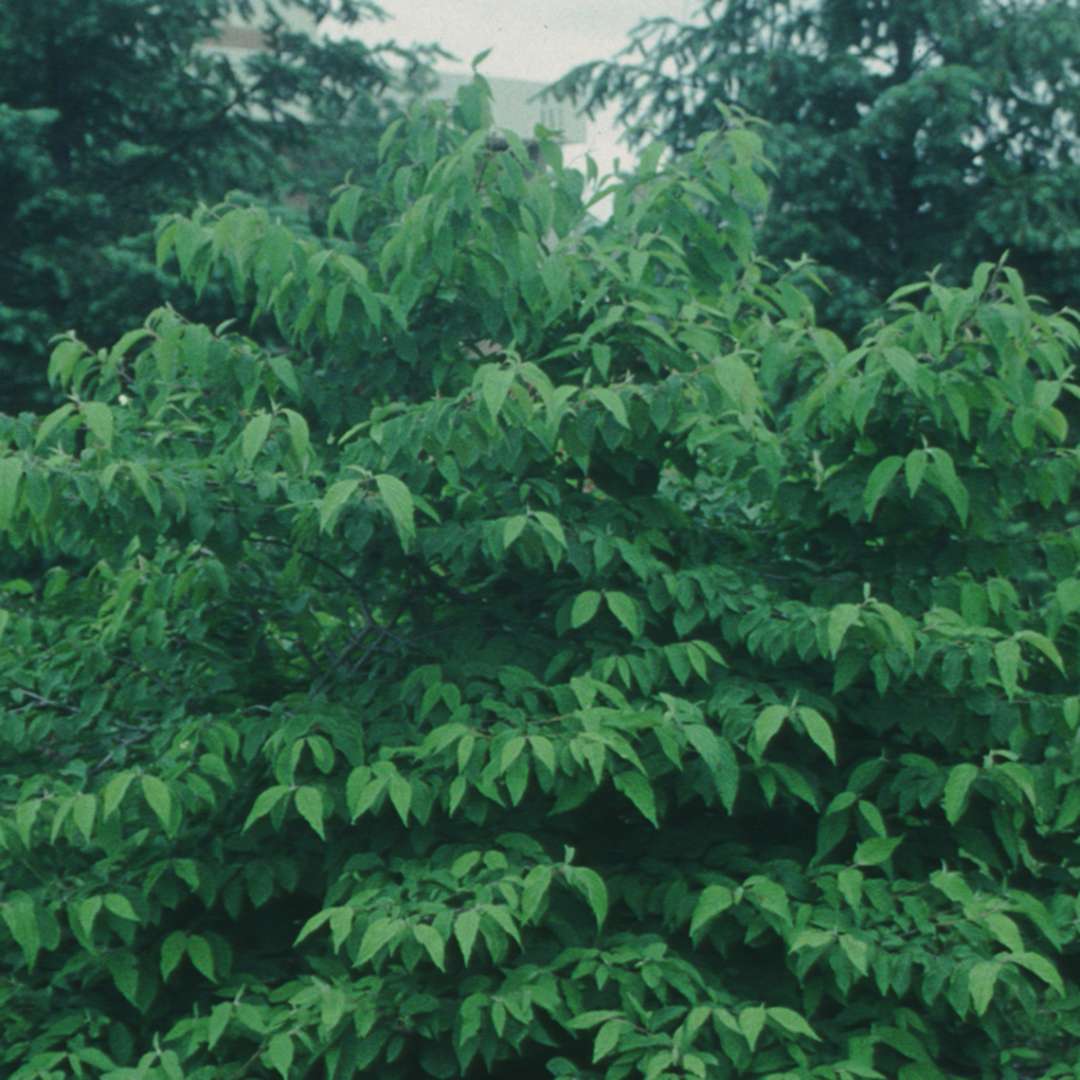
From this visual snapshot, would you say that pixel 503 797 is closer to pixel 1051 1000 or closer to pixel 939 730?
pixel 939 730

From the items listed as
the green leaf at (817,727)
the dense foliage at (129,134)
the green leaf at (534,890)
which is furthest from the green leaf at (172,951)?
the dense foliage at (129,134)

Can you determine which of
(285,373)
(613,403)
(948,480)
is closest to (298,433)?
(285,373)

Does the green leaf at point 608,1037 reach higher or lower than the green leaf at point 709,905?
lower

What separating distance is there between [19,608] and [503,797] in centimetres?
181

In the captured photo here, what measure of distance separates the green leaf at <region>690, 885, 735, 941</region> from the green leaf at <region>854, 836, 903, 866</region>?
292 millimetres

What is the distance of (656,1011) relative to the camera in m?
3.46

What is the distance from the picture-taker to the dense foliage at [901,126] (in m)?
15.2

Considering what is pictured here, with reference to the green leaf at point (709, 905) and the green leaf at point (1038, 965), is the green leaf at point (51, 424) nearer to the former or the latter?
the green leaf at point (709, 905)

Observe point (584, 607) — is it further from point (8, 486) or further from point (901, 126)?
point (901, 126)

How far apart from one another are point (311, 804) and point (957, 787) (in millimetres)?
1332

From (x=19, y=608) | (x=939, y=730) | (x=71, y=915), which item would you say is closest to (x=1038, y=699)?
(x=939, y=730)

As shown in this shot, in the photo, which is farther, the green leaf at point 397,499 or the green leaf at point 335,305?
the green leaf at point 335,305

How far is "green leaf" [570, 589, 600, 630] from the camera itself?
11.6ft

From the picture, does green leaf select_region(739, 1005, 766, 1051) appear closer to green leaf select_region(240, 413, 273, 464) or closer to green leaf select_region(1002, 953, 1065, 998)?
green leaf select_region(1002, 953, 1065, 998)
